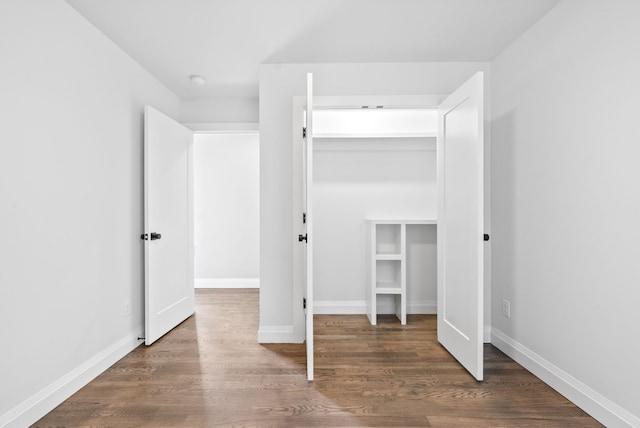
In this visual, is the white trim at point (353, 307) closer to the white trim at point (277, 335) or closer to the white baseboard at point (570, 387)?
the white trim at point (277, 335)

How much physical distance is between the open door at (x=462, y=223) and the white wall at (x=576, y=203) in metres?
0.43

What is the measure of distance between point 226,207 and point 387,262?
2724 mm

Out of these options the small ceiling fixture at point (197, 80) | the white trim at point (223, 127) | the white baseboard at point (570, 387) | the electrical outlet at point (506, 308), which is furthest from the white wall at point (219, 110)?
the white baseboard at point (570, 387)

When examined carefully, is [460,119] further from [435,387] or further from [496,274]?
[435,387]

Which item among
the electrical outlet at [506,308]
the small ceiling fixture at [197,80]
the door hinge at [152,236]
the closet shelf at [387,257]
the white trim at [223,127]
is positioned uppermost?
the small ceiling fixture at [197,80]

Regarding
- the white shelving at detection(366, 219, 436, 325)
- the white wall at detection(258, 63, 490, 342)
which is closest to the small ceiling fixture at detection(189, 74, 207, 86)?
the white wall at detection(258, 63, 490, 342)

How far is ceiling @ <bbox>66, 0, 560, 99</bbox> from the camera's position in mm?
2166

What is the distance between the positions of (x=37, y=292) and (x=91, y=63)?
1.50m

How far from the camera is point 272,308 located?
2.94m

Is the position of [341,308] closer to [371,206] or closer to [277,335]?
[277,335]

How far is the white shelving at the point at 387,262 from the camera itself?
340cm

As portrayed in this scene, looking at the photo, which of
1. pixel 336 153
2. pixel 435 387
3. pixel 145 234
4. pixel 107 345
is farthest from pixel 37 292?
pixel 336 153

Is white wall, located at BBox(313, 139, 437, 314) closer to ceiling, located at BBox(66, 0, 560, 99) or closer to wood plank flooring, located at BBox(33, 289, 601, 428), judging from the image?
wood plank flooring, located at BBox(33, 289, 601, 428)

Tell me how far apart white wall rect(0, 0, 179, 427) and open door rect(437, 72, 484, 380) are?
2.49 metres
